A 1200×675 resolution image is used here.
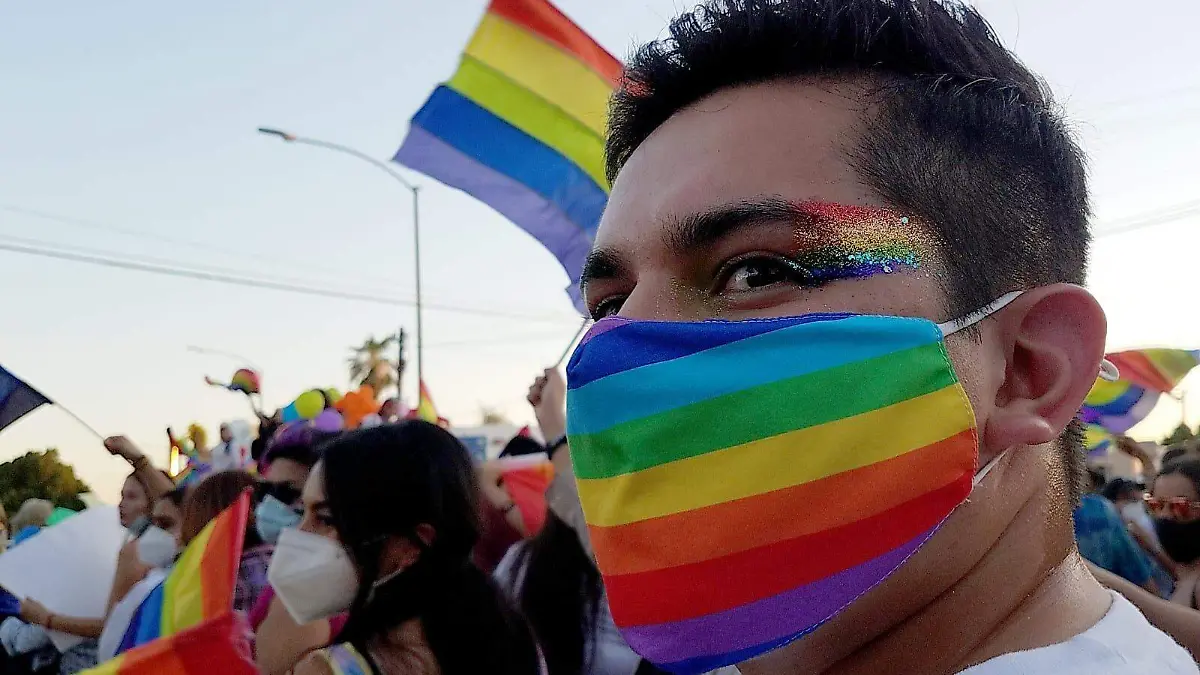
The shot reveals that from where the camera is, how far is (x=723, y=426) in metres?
1.23

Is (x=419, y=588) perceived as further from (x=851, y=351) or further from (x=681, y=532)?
(x=851, y=351)

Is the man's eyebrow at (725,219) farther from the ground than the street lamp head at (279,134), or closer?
farther from the ground

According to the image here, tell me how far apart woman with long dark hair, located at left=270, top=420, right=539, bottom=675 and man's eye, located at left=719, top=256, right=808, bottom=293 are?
166 cm

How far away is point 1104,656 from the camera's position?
3.67ft

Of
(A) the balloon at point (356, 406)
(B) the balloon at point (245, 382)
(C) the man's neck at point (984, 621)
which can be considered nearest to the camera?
(C) the man's neck at point (984, 621)

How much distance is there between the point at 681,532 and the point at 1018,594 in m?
0.50

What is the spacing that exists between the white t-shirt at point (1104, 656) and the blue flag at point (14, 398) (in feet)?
22.6

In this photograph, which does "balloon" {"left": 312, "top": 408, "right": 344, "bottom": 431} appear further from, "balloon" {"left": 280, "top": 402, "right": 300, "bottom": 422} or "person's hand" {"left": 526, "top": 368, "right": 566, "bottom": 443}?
"person's hand" {"left": 526, "top": 368, "right": 566, "bottom": 443}

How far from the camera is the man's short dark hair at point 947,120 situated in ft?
4.40

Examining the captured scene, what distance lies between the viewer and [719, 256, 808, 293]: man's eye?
1.32 metres

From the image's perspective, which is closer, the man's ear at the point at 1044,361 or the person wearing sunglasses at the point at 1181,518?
the man's ear at the point at 1044,361

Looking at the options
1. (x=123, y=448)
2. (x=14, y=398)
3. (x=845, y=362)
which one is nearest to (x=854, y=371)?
(x=845, y=362)

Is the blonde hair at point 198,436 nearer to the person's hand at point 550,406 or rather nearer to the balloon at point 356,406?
the balloon at point 356,406

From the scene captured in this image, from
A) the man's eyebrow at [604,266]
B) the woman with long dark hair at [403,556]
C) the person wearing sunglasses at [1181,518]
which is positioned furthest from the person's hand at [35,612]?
the person wearing sunglasses at [1181,518]
